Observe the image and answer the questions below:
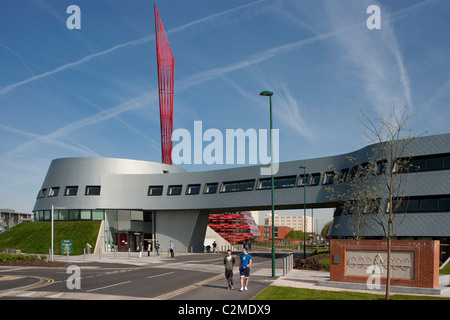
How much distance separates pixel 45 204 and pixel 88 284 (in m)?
41.3

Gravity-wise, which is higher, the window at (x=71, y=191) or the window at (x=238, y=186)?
the window at (x=238, y=186)

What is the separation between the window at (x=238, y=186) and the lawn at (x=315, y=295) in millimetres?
31104

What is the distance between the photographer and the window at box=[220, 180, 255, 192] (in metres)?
49.5

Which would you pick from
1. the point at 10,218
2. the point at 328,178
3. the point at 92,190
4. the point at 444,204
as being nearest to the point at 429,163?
the point at 444,204

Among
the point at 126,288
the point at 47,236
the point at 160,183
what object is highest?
the point at 160,183

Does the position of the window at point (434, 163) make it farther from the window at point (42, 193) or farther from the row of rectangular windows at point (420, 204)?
the window at point (42, 193)

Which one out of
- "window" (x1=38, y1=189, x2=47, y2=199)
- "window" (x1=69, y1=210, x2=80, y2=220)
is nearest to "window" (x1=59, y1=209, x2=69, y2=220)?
"window" (x1=69, y1=210, x2=80, y2=220)

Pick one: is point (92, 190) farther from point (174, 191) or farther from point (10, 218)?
point (10, 218)

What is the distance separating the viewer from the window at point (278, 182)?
4662cm

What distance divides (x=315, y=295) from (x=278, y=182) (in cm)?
3136

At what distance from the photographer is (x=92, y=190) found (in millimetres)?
55312

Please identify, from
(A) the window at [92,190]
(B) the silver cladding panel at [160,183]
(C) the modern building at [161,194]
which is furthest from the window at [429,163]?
(A) the window at [92,190]
